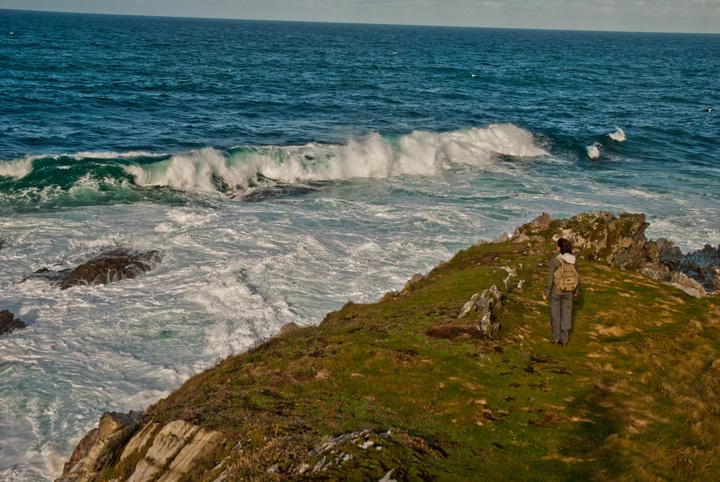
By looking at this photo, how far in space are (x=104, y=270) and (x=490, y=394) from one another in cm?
1992

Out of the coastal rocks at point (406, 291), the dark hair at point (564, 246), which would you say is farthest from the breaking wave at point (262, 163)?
the dark hair at point (564, 246)

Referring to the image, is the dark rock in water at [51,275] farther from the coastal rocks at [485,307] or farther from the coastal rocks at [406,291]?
the coastal rocks at [485,307]

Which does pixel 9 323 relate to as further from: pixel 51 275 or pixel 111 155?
pixel 111 155

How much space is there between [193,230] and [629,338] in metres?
24.3

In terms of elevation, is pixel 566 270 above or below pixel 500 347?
above

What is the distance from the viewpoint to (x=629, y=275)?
19.9m

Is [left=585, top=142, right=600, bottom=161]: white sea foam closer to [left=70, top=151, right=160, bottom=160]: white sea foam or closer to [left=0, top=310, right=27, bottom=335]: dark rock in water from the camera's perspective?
[left=70, top=151, right=160, bottom=160]: white sea foam

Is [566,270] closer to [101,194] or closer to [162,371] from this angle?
[162,371]

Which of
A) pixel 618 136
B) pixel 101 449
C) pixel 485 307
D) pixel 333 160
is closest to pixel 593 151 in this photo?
pixel 618 136

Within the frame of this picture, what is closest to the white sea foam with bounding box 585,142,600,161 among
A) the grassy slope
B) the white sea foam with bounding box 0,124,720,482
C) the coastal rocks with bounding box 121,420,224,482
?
the white sea foam with bounding box 0,124,720,482

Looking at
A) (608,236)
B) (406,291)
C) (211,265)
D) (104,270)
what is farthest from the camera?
(211,265)

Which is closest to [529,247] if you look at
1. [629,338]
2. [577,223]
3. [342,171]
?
[577,223]

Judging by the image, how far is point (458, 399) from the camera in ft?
41.1

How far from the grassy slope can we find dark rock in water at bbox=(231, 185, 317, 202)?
25.0m
